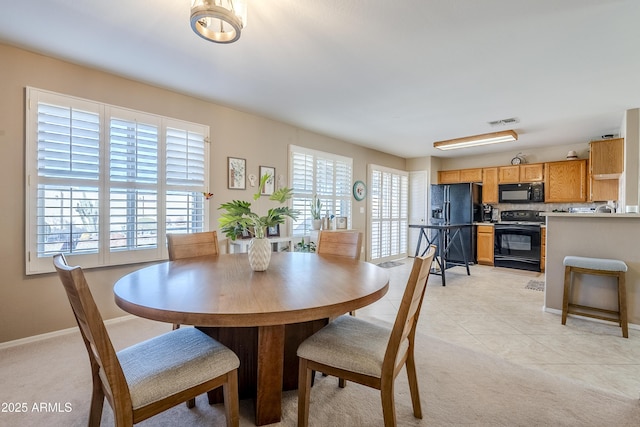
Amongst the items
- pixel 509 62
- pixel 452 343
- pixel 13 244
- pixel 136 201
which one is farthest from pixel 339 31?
pixel 13 244

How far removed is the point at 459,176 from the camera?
251 inches

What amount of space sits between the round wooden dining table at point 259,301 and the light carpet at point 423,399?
273mm

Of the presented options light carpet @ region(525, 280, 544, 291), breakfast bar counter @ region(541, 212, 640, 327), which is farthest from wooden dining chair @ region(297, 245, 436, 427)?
light carpet @ region(525, 280, 544, 291)

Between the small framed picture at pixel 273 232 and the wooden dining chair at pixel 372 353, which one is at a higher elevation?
the small framed picture at pixel 273 232

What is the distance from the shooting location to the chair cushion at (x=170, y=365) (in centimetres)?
103

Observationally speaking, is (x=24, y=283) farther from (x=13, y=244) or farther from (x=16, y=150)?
(x=16, y=150)

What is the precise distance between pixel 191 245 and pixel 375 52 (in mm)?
2105

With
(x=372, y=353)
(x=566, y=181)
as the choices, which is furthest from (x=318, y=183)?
(x=566, y=181)

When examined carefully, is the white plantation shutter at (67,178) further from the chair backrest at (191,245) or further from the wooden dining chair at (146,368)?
the wooden dining chair at (146,368)

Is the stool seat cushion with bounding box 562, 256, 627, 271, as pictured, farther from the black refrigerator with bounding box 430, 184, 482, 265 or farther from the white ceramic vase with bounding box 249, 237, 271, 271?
the white ceramic vase with bounding box 249, 237, 271, 271

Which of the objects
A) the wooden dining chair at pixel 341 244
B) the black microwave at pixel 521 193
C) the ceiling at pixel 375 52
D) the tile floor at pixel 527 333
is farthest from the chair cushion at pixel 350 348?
the black microwave at pixel 521 193

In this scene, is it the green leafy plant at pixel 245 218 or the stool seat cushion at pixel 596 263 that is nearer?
the green leafy plant at pixel 245 218

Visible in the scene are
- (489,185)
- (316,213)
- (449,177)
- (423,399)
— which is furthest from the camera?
(449,177)

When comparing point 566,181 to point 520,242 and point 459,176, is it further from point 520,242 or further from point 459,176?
point 459,176
